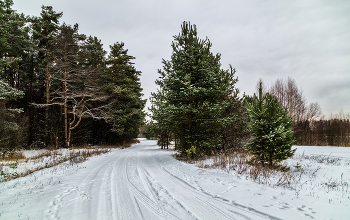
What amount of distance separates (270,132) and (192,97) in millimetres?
4864

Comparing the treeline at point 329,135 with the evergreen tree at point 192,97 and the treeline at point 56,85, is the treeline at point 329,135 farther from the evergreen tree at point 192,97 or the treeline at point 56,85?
the treeline at point 56,85

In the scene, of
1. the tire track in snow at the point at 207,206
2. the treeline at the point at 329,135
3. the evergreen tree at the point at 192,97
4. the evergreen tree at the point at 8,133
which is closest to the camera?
the tire track in snow at the point at 207,206

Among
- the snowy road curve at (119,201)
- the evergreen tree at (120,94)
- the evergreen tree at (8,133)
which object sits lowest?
the snowy road curve at (119,201)

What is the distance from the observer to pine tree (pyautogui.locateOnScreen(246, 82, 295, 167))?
713cm

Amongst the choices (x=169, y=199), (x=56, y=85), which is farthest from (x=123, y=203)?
(x=56, y=85)

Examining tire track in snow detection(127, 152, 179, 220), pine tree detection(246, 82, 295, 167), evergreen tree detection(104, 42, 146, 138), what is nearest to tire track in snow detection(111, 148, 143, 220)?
tire track in snow detection(127, 152, 179, 220)

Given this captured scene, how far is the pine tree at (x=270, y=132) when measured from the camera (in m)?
7.13

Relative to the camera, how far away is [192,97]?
10594 millimetres

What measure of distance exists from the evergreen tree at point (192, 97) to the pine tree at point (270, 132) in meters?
2.30

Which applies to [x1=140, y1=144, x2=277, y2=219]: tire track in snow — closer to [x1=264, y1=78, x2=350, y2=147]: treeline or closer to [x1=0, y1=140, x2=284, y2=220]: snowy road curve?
[x1=0, y1=140, x2=284, y2=220]: snowy road curve

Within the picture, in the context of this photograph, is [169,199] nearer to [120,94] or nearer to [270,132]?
[270,132]

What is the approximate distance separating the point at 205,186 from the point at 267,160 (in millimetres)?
3918

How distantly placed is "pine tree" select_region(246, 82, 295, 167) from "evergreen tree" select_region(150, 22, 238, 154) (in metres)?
2.30

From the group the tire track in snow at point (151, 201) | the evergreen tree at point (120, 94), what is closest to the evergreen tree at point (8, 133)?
the evergreen tree at point (120, 94)
